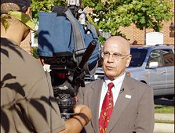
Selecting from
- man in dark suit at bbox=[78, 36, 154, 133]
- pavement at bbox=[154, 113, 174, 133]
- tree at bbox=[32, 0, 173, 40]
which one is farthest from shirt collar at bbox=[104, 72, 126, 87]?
pavement at bbox=[154, 113, 174, 133]

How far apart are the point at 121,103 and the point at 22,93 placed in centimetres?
205

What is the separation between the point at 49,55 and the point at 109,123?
4.52 ft

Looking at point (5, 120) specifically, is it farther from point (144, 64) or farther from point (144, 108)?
point (144, 64)

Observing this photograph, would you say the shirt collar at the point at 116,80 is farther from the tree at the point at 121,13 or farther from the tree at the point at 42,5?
the tree at the point at 121,13

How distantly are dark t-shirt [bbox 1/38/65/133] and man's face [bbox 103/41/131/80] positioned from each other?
201 centimetres

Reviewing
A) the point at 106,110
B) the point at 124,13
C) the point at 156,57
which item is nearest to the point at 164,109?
the point at 156,57

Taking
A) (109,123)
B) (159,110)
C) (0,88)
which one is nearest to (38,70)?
(0,88)

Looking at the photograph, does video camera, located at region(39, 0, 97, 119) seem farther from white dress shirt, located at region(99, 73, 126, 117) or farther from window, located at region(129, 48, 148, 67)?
window, located at region(129, 48, 148, 67)

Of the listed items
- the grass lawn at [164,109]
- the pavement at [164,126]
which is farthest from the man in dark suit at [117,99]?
the grass lawn at [164,109]

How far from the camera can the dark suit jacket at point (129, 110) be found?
4656 mm

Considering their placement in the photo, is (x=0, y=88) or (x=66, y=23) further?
(x=66, y=23)

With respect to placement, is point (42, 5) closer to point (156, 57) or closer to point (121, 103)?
point (121, 103)

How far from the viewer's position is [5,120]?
2840mm

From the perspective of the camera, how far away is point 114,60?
4.88 meters
